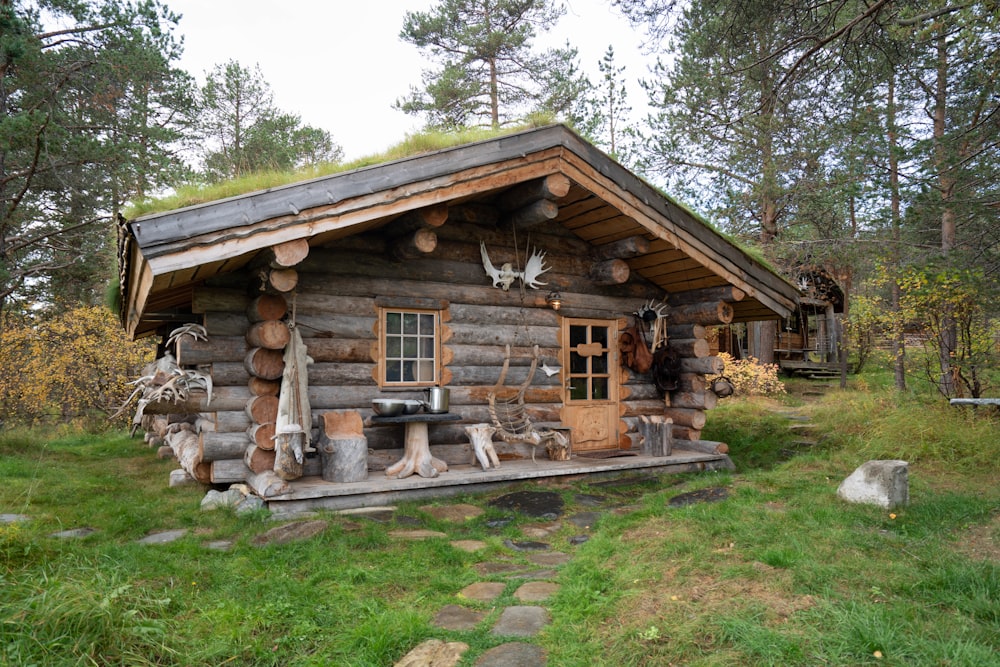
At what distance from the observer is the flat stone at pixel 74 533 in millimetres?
4926

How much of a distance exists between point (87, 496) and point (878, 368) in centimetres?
2451

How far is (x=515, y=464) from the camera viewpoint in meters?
7.47

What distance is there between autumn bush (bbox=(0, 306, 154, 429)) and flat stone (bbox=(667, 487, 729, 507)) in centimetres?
1187

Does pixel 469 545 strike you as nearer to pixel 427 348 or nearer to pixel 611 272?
pixel 427 348

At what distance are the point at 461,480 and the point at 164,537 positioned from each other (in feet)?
9.04

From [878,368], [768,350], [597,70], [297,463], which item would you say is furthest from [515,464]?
[878,368]

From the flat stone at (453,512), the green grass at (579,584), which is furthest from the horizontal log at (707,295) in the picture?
the flat stone at (453,512)

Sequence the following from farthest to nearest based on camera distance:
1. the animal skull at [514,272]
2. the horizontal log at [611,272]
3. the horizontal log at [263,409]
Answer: the horizontal log at [611,272]
the animal skull at [514,272]
the horizontal log at [263,409]

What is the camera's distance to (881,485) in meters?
5.13

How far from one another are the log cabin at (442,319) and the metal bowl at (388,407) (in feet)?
0.74

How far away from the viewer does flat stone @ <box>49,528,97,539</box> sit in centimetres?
493

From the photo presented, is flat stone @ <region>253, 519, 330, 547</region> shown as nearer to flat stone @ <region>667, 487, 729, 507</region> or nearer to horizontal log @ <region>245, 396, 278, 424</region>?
horizontal log @ <region>245, 396, 278, 424</region>

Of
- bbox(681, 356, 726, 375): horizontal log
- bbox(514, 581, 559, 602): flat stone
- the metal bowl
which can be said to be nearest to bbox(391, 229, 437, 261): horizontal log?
the metal bowl

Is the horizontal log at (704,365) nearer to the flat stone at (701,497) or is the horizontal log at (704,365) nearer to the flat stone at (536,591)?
the flat stone at (701,497)
